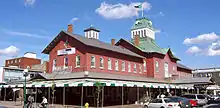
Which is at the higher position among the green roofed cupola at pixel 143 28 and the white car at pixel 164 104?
the green roofed cupola at pixel 143 28

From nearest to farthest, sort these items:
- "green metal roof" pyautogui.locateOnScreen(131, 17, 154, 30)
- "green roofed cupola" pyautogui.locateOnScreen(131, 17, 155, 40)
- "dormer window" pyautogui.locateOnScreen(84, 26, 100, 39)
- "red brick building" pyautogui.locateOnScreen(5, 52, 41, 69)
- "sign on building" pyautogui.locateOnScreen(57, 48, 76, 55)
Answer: "sign on building" pyautogui.locateOnScreen(57, 48, 76, 55) → "dormer window" pyautogui.locateOnScreen(84, 26, 100, 39) → "green roofed cupola" pyautogui.locateOnScreen(131, 17, 155, 40) → "green metal roof" pyautogui.locateOnScreen(131, 17, 154, 30) → "red brick building" pyautogui.locateOnScreen(5, 52, 41, 69)

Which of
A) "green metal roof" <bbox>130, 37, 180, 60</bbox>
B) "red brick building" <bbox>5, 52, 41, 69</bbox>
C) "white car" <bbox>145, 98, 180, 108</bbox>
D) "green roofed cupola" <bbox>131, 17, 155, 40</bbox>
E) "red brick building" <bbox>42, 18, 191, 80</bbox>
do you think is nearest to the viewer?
"white car" <bbox>145, 98, 180, 108</bbox>

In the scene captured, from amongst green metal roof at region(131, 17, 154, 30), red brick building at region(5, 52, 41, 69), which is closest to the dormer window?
green metal roof at region(131, 17, 154, 30)

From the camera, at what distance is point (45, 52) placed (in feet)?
144

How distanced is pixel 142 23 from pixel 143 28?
6.45 ft

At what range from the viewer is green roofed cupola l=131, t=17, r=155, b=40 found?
2352 inches

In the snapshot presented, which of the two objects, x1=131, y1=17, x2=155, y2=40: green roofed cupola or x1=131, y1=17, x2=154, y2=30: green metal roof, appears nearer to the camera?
x1=131, y1=17, x2=155, y2=40: green roofed cupola

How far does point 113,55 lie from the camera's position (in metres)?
42.7

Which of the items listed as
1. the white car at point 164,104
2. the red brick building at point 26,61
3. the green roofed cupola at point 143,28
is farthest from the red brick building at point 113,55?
the red brick building at point 26,61

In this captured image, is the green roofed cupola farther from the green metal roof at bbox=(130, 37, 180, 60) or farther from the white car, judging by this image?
the white car

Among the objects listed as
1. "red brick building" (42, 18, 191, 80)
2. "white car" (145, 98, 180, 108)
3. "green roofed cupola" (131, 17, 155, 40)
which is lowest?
"white car" (145, 98, 180, 108)

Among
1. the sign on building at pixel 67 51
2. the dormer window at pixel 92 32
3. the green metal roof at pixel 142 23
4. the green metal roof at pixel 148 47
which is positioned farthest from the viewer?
the green metal roof at pixel 142 23

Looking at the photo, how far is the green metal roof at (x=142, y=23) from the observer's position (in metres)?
60.6

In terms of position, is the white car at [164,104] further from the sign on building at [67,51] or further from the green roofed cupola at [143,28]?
the green roofed cupola at [143,28]
